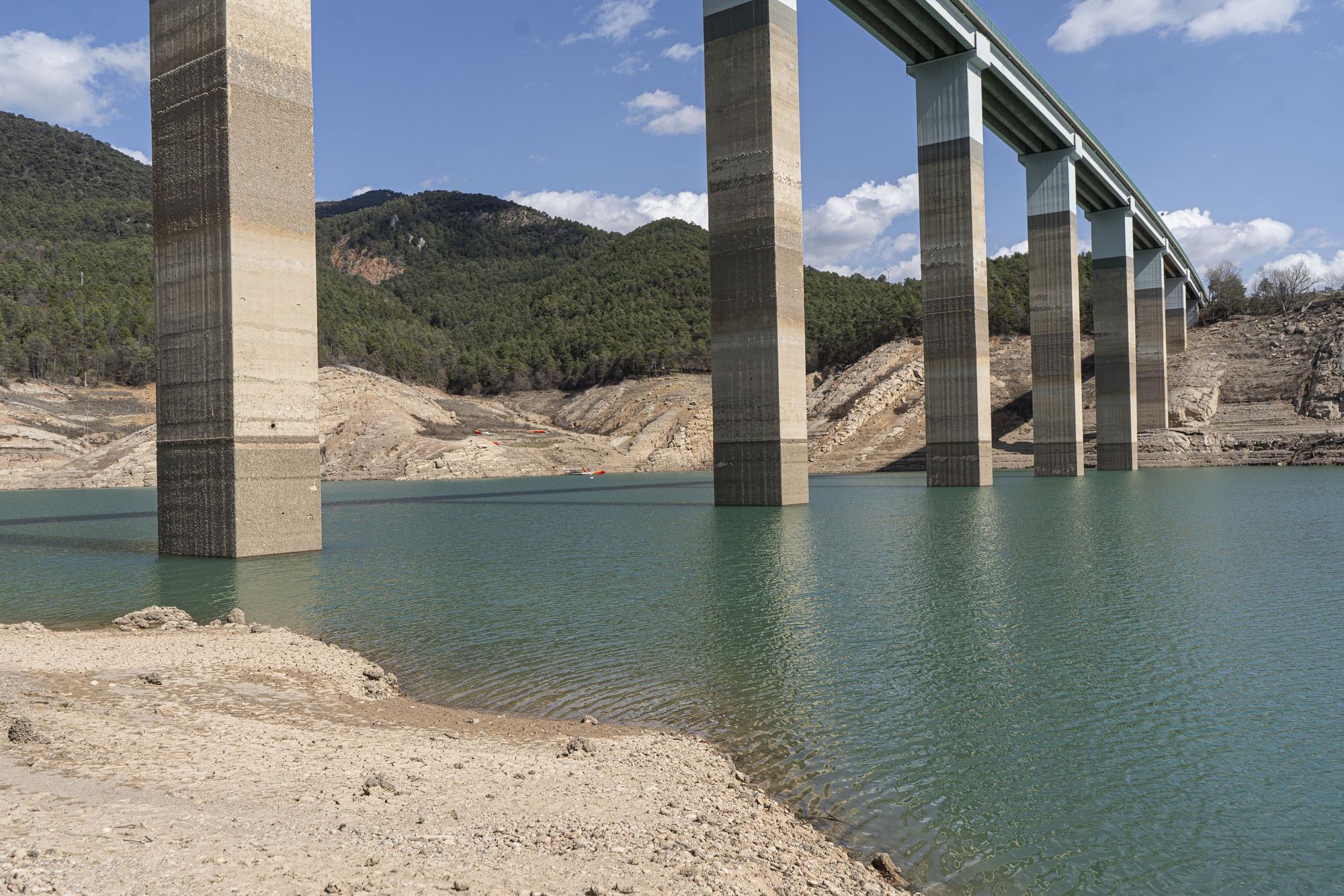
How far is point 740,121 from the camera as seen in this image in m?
28.5

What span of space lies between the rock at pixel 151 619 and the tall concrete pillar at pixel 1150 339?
63.1 metres

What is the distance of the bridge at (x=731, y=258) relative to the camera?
17.9 meters

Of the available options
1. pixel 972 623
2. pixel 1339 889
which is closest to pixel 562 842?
pixel 1339 889

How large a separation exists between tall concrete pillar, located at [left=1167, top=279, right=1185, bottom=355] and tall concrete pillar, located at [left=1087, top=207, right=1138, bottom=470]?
58.0ft

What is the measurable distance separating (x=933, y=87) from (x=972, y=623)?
3543 centimetres

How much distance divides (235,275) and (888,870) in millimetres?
16889

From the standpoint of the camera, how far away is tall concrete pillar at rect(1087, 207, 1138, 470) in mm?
57031

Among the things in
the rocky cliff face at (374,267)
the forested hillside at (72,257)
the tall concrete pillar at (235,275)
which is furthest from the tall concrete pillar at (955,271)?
the rocky cliff face at (374,267)

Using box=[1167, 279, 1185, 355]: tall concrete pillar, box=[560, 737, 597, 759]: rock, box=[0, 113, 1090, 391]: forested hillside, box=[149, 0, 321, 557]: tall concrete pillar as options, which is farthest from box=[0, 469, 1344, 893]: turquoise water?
box=[0, 113, 1090, 391]: forested hillside

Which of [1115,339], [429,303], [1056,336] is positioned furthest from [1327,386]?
[429,303]

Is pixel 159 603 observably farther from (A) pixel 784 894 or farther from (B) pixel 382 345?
(B) pixel 382 345

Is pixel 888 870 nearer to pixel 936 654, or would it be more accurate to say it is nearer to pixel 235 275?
pixel 936 654

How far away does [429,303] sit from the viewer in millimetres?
165875

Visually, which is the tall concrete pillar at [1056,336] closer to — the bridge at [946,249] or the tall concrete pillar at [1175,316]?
the bridge at [946,249]
